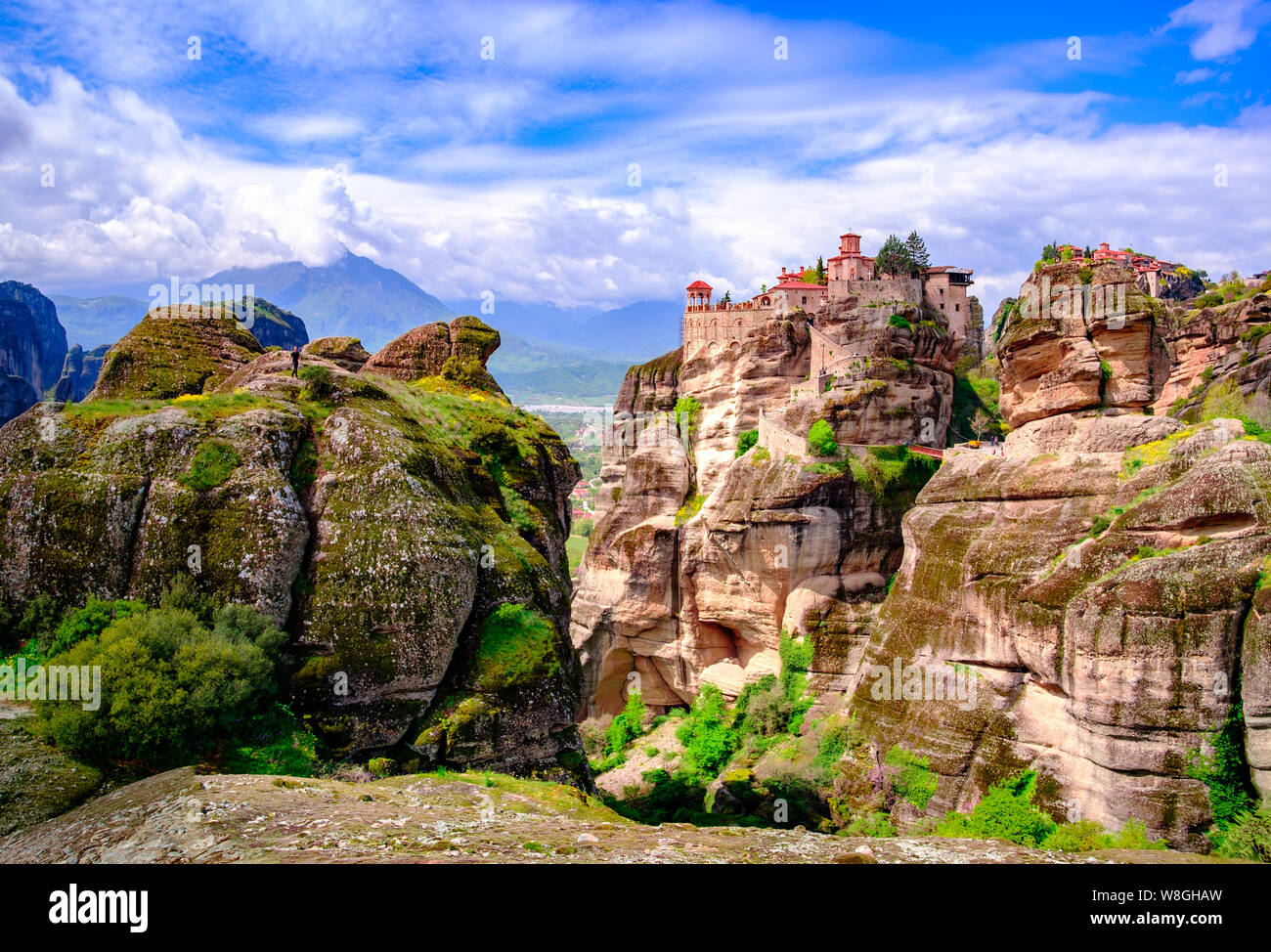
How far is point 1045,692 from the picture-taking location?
23172 mm

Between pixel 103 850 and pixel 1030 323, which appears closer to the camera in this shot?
pixel 103 850

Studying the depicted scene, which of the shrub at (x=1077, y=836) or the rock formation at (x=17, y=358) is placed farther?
the rock formation at (x=17, y=358)

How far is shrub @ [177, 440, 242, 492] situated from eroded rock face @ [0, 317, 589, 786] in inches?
2.2

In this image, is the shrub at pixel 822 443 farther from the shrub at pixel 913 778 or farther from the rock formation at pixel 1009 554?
the shrub at pixel 913 778

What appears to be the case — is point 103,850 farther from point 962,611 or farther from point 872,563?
point 872,563

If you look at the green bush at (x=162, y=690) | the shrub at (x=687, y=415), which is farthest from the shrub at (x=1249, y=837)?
the shrub at (x=687, y=415)

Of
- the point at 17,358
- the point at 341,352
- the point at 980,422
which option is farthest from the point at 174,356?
the point at 17,358

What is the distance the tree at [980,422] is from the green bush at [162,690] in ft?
135

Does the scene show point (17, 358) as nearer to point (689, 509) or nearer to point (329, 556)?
point (689, 509)

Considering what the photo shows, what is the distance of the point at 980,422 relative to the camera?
46.9 m

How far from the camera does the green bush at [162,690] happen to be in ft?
46.1

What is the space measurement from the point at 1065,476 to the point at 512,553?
697 inches
